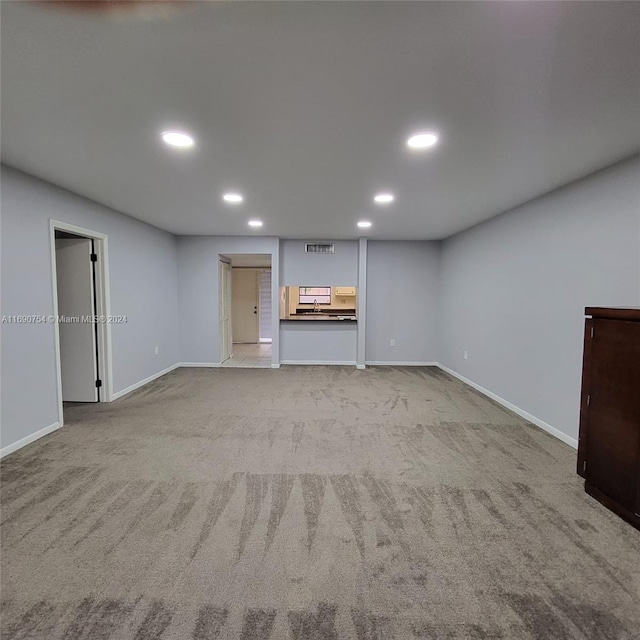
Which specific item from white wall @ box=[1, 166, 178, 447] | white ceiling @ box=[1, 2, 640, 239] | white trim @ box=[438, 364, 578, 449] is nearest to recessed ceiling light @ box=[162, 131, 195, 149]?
white ceiling @ box=[1, 2, 640, 239]

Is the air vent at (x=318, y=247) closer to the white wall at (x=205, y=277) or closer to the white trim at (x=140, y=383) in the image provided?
the white wall at (x=205, y=277)

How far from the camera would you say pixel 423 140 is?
7.27ft

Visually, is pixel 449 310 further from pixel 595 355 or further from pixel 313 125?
pixel 313 125

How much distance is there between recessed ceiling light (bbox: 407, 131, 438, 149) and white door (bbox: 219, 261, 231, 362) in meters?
4.87

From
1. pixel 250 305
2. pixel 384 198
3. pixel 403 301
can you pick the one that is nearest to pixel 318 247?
pixel 403 301

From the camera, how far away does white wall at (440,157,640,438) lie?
8.56 feet

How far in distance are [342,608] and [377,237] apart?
5.51 m

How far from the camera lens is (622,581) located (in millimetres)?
1615

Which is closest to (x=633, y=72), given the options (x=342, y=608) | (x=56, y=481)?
(x=342, y=608)

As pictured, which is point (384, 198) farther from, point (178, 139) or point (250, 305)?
point (250, 305)

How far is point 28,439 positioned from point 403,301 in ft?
18.8

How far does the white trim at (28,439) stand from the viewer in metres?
2.79

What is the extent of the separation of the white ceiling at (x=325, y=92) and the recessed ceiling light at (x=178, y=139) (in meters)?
0.07

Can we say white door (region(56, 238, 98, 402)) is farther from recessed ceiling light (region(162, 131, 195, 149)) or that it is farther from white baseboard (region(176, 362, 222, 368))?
recessed ceiling light (region(162, 131, 195, 149))
